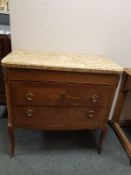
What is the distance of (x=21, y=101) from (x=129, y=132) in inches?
50.7

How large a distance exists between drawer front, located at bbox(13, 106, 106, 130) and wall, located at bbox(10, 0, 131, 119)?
0.59 meters

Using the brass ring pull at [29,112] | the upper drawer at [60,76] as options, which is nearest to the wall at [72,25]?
the upper drawer at [60,76]

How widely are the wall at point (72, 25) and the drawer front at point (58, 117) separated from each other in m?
0.59

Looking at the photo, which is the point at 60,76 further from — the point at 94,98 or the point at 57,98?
the point at 94,98

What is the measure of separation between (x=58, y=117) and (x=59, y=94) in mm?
197

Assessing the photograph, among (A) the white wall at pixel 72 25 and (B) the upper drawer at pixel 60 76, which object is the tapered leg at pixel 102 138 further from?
(A) the white wall at pixel 72 25

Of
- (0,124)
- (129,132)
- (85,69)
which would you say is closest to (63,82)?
(85,69)

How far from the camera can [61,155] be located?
56.5 inches

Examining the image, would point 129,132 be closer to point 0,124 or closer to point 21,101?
point 21,101

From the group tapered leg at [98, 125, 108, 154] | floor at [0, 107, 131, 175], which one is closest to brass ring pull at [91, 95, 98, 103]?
tapered leg at [98, 125, 108, 154]

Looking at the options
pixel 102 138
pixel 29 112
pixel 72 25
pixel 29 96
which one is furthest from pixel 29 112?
pixel 72 25

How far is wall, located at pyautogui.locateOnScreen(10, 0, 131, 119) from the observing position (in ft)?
4.54

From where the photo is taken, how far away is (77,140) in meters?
1.62

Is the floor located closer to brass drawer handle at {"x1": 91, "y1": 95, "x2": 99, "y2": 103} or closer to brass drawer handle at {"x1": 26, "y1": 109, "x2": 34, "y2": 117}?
brass drawer handle at {"x1": 26, "y1": 109, "x2": 34, "y2": 117}
